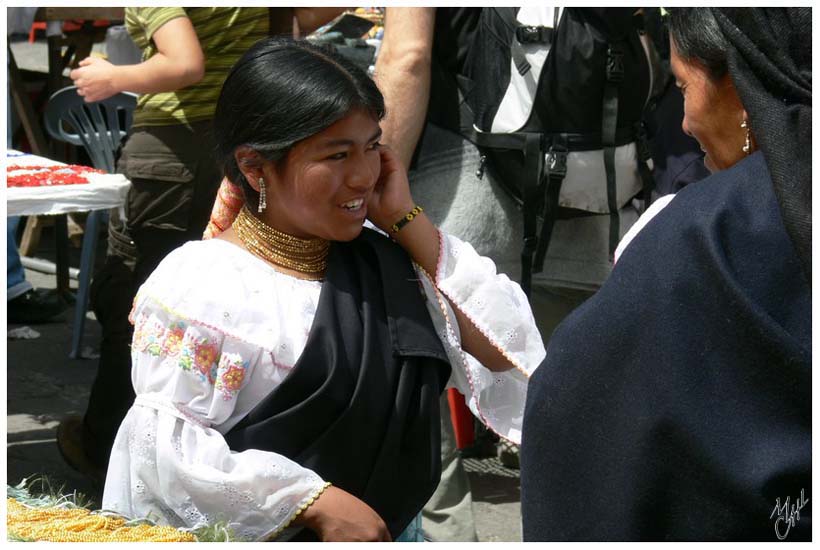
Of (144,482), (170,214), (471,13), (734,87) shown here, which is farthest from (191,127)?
(734,87)

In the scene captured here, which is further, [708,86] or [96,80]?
[96,80]

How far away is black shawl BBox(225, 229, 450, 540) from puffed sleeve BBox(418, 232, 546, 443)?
2.7 inches

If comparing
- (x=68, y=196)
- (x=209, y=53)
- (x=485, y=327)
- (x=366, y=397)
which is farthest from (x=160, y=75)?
(x=366, y=397)

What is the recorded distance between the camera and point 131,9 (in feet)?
12.6

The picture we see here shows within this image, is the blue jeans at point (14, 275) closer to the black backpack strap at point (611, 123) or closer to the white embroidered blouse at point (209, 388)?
the black backpack strap at point (611, 123)

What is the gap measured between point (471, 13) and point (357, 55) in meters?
1.34

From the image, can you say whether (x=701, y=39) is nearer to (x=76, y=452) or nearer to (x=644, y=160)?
(x=644, y=160)

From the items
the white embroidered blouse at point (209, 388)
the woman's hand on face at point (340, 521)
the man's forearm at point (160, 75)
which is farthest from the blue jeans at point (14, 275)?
the woman's hand on face at point (340, 521)

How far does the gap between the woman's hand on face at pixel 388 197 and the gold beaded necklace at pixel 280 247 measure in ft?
0.46

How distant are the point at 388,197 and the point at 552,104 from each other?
106 cm

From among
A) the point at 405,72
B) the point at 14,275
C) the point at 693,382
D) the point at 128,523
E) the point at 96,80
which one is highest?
the point at 693,382

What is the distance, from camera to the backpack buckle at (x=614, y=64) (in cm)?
321

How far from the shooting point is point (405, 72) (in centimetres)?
318

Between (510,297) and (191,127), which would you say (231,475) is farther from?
(191,127)
